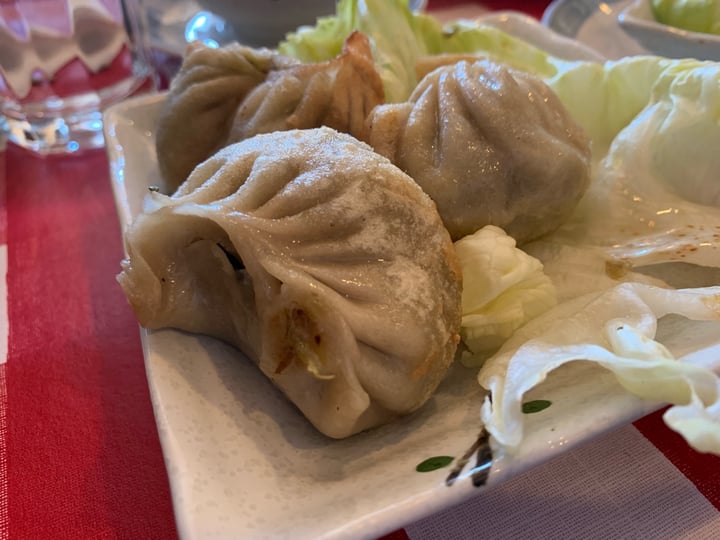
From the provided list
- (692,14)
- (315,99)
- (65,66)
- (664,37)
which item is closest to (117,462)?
(315,99)

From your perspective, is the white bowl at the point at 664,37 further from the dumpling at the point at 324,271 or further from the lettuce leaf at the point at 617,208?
the dumpling at the point at 324,271

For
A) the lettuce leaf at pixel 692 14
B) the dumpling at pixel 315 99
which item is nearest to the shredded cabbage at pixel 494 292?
the dumpling at pixel 315 99

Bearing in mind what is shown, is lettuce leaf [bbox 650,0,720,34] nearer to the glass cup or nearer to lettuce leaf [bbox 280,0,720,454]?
lettuce leaf [bbox 280,0,720,454]

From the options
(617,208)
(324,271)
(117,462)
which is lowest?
(117,462)

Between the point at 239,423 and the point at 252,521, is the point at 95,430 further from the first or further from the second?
the point at 252,521

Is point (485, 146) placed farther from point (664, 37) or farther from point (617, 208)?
point (664, 37)

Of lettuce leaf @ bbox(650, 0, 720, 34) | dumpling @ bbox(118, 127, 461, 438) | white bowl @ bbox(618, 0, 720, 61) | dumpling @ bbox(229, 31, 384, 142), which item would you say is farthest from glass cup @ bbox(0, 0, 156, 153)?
lettuce leaf @ bbox(650, 0, 720, 34)
